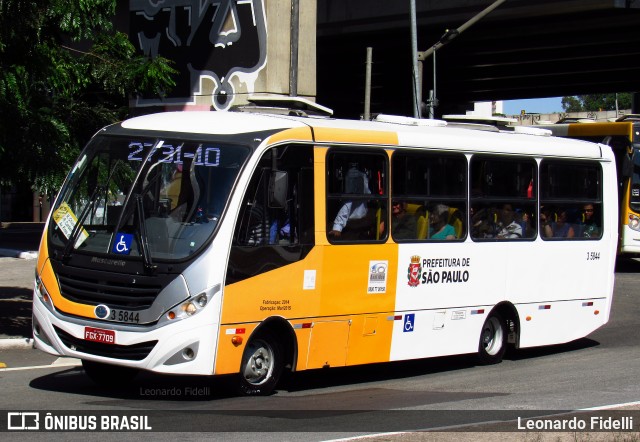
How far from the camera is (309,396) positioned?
35.6ft

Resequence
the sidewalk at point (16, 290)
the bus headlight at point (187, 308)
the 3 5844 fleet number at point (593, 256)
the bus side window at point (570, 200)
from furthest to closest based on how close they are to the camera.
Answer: the 3 5844 fleet number at point (593, 256), the bus side window at point (570, 200), the sidewalk at point (16, 290), the bus headlight at point (187, 308)

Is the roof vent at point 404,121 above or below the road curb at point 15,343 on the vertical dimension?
above

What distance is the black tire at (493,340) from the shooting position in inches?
539

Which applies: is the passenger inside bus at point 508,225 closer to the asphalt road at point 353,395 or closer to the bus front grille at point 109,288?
the asphalt road at point 353,395

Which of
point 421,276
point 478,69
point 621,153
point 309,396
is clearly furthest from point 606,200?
point 478,69

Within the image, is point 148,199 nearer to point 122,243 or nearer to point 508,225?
point 122,243

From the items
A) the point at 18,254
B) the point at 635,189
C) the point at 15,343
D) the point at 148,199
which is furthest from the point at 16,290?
the point at 635,189

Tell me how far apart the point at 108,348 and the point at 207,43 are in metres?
16.3

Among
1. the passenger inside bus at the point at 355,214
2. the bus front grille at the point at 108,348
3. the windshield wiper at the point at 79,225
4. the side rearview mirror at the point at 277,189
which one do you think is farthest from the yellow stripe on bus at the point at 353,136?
the bus front grille at the point at 108,348

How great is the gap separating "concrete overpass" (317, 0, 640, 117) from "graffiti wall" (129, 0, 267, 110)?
7.78 m

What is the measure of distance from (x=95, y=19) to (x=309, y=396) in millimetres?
6128

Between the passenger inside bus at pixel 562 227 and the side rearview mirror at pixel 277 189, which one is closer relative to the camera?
the side rearview mirror at pixel 277 189

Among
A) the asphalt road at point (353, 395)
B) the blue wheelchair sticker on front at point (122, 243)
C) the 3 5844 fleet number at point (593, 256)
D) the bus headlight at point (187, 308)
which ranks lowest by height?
the asphalt road at point (353, 395)

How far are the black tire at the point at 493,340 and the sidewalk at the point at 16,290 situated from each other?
5.90m
